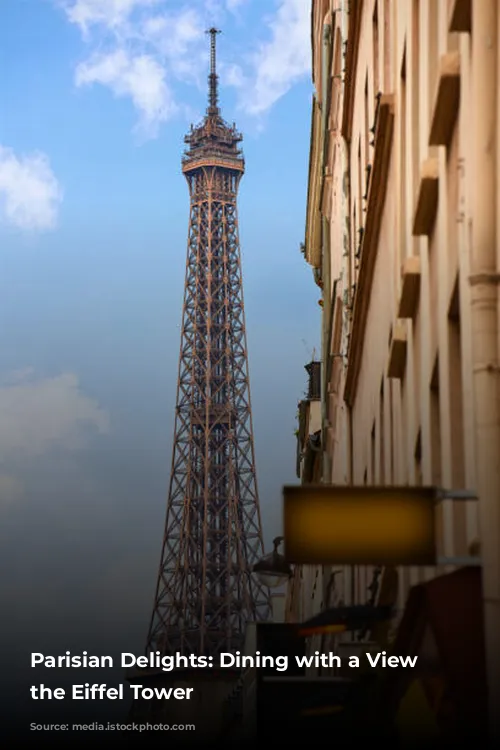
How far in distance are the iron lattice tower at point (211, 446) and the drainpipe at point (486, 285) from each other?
344ft

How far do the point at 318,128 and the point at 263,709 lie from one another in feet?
87.5

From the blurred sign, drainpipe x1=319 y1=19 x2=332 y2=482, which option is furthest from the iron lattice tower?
the blurred sign

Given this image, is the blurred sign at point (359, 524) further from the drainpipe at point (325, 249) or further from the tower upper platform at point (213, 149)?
the tower upper platform at point (213, 149)

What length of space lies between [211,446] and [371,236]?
4193 inches

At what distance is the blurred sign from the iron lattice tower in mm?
105286

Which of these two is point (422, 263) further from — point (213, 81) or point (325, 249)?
point (213, 81)

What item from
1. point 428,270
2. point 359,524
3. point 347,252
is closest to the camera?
point 359,524

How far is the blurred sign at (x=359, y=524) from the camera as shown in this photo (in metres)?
8.18

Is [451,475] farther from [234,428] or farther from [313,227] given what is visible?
[234,428]

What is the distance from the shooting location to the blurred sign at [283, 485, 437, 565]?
8180 millimetres

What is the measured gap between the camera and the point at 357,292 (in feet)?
65.4

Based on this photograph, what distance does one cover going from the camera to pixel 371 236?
17.8m

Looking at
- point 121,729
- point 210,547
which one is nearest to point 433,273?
point 121,729

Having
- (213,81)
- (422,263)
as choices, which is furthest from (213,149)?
(422,263)
